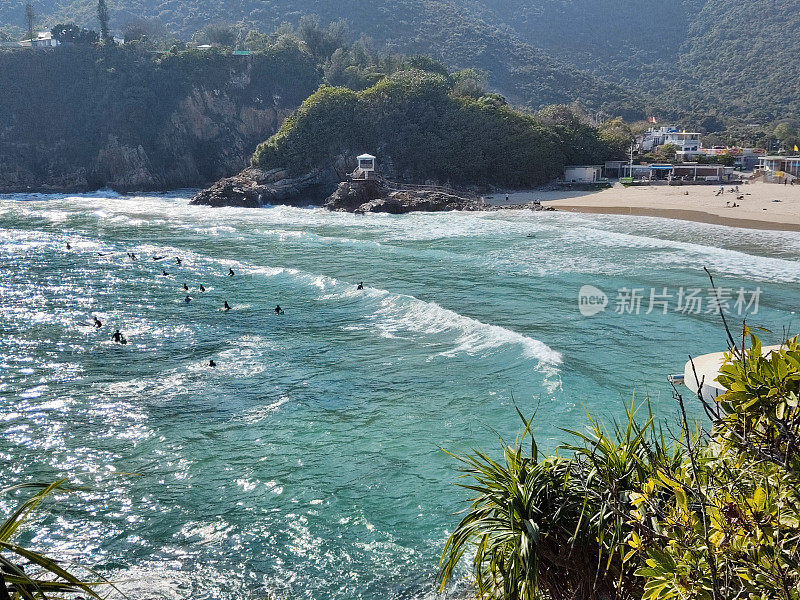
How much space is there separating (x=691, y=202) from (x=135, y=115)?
72527 millimetres

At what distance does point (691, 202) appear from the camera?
54.4 meters

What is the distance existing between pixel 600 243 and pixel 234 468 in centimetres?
3021

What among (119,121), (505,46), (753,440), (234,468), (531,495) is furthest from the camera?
(505,46)

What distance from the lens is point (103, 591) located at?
9336mm

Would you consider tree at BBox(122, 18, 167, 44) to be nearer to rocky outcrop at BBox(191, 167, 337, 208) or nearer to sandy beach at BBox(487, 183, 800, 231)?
rocky outcrop at BBox(191, 167, 337, 208)

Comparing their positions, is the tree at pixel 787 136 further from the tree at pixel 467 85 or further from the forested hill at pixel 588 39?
the tree at pixel 467 85

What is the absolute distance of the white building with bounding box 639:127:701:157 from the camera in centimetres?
8469

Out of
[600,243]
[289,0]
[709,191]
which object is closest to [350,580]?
[600,243]

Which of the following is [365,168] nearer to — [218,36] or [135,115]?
[135,115]

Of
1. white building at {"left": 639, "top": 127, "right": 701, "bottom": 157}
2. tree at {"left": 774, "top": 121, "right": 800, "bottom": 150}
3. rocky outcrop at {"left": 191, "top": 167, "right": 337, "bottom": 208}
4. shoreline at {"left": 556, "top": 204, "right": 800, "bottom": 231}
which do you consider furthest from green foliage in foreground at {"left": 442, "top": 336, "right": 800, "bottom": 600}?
tree at {"left": 774, "top": 121, "right": 800, "bottom": 150}

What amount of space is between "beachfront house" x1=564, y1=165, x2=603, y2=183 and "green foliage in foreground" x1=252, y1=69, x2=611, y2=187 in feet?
3.96

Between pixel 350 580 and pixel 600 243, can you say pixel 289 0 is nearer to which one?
pixel 600 243

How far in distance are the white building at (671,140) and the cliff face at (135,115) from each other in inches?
1907

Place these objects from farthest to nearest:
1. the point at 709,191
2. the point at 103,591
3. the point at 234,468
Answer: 1. the point at 709,191
2. the point at 234,468
3. the point at 103,591
